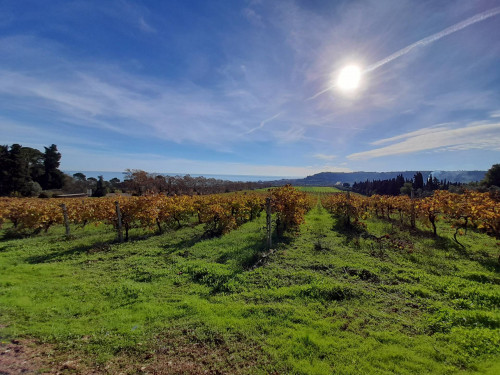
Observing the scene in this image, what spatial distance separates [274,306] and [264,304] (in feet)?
0.98

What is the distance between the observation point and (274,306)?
496cm

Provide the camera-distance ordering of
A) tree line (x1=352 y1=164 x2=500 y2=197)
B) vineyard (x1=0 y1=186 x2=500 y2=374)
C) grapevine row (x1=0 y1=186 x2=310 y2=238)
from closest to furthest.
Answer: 1. vineyard (x1=0 y1=186 x2=500 y2=374)
2. grapevine row (x1=0 y1=186 x2=310 y2=238)
3. tree line (x1=352 y1=164 x2=500 y2=197)

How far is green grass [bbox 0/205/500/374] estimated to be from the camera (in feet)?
11.7

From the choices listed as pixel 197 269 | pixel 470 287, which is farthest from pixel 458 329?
pixel 197 269

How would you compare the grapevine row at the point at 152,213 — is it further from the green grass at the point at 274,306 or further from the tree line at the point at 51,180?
the tree line at the point at 51,180

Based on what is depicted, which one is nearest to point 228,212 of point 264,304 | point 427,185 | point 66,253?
point 66,253

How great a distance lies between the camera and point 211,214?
41.0ft

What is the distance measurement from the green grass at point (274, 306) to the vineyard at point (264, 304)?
28 mm

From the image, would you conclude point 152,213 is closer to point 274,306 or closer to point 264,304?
point 264,304

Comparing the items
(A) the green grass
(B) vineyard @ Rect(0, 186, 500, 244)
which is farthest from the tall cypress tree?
(A) the green grass

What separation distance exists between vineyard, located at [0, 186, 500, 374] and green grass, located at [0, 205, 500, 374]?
28 millimetres

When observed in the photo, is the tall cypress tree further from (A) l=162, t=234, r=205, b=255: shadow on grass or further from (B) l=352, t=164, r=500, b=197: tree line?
(B) l=352, t=164, r=500, b=197: tree line

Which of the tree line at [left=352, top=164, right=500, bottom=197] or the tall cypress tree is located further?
the tall cypress tree

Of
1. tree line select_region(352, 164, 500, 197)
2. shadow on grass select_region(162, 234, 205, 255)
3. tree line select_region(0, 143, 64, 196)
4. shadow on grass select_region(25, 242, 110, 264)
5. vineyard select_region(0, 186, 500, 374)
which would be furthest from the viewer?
tree line select_region(352, 164, 500, 197)
